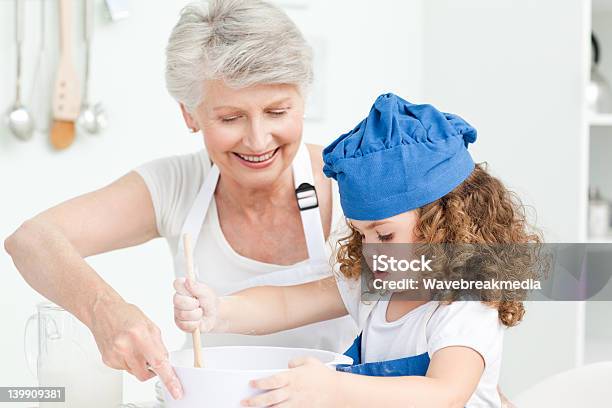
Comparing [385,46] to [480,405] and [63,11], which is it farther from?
[480,405]

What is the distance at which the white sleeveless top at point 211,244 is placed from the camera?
4.74 ft

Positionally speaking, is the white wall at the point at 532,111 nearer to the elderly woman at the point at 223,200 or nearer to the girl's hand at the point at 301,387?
the elderly woman at the point at 223,200

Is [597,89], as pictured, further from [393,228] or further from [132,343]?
[132,343]

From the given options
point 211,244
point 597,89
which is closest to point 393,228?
point 211,244

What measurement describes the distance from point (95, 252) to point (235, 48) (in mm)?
452

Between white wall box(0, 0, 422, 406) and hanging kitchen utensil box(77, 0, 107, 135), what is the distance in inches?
1.3

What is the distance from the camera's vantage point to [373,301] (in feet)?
4.02

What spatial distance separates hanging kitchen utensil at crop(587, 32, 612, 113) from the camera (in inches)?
92.9

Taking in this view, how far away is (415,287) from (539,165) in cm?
Answer: 131

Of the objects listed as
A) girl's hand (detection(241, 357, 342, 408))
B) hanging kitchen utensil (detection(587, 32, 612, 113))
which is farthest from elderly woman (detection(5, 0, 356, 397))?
hanging kitchen utensil (detection(587, 32, 612, 113))

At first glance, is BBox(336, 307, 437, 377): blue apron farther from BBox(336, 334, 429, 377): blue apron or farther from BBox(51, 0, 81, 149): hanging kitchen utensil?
BBox(51, 0, 81, 149): hanging kitchen utensil

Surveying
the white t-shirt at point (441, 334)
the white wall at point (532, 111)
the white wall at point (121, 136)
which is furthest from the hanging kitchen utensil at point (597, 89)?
the white t-shirt at point (441, 334)

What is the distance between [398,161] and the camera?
105 cm

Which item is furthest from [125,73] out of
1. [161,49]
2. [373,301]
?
[373,301]
